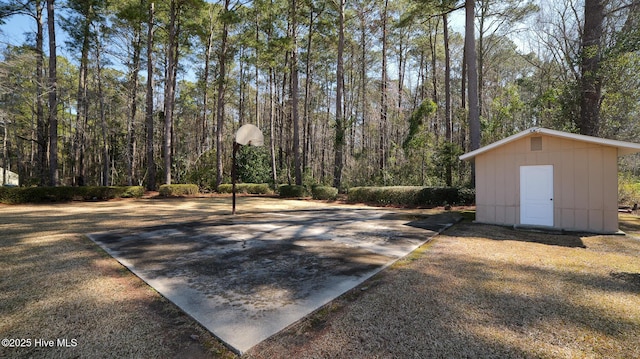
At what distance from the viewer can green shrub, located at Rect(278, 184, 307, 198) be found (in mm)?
15070

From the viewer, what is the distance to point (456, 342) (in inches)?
81.0

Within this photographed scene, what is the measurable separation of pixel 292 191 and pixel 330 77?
1425 cm

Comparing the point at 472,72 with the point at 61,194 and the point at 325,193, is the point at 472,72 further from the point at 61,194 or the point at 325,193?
the point at 61,194

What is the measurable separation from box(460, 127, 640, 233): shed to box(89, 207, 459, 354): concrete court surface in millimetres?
1754

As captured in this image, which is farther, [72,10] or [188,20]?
[188,20]

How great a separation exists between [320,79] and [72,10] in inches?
671

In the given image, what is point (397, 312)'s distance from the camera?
2.52 m

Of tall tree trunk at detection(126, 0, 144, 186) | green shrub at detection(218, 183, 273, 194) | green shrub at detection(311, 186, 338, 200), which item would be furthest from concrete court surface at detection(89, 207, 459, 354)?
tall tree trunk at detection(126, 0, 144, 186)

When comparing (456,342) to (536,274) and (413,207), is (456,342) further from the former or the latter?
(413,207)

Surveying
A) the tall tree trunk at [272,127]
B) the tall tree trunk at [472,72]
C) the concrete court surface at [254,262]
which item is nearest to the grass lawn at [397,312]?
the concrete court surface at [254,262]

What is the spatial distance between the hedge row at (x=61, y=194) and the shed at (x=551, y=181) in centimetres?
1504

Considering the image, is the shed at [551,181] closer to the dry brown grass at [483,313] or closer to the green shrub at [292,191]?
the dry brown grass at [483,313]

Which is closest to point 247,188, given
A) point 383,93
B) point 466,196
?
point 383,93

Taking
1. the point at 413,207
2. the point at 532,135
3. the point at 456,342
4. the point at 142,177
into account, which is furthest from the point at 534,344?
the point at 142,177
